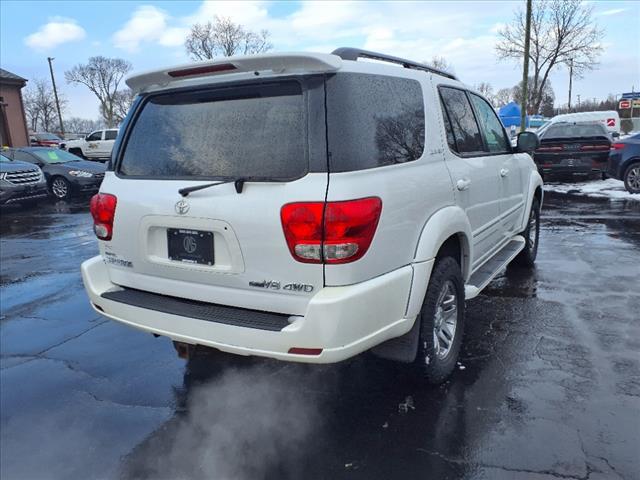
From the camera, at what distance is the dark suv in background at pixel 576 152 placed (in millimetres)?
12281

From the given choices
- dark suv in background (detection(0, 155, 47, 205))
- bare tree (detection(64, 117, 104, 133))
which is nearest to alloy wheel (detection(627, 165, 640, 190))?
dark suv in background (detection(0, 155, 47, 205))

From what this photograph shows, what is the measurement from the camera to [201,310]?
261 cm

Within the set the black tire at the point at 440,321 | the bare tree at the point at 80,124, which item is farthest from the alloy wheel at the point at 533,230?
the bare tree at the point at 80,124

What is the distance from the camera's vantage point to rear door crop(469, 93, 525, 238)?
421 cm

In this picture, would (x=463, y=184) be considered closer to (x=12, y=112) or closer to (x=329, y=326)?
(x=329, y=326)

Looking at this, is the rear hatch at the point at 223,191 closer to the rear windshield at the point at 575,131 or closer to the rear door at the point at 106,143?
the rear windshield at the point at 575,131

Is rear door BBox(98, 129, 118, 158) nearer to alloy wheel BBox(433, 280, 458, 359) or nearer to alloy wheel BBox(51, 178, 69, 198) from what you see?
alloy wheel BBox(51, 178, 69, 198)

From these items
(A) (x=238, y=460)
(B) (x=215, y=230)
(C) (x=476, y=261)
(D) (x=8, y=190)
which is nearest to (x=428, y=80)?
(C) (x=476, y=261)

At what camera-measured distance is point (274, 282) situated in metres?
2.39

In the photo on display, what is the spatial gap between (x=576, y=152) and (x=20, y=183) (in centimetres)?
1386

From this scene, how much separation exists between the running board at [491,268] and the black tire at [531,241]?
1.59 feet

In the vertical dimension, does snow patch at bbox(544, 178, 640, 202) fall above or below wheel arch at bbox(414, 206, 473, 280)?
below

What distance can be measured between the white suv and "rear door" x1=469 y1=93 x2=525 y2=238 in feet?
3.69

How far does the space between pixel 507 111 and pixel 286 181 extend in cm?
2513
